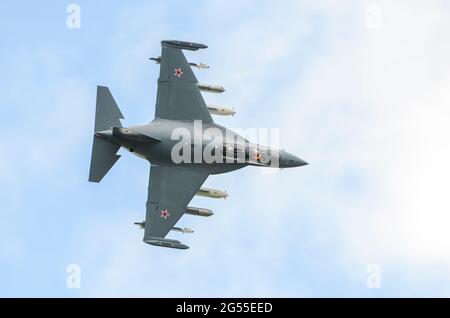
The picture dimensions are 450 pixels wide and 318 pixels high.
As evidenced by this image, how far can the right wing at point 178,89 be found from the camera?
270 feet

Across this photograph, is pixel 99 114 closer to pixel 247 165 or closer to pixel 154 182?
pixel 154 182

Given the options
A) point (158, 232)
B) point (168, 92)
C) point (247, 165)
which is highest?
point (168, 92)

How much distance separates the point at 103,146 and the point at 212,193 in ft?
29.1

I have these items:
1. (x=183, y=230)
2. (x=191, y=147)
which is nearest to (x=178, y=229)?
(x=183, y=230)

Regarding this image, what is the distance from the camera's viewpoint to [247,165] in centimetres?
8162

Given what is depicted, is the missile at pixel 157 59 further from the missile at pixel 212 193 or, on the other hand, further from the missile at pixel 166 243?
the missile at pixel 166 243

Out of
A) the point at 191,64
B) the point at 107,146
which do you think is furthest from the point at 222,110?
the point at 107,146

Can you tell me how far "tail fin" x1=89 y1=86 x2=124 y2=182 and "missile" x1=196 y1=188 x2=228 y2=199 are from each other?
6751 millimetres

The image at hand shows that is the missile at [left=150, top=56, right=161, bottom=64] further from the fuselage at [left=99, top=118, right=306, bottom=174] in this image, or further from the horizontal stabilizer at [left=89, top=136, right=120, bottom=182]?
the horizontal stabilizer at [left=89, top=136, right=120, bottom=182]

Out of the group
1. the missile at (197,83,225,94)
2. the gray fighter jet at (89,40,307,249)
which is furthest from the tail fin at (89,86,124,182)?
the missile at (197,83,225,94)

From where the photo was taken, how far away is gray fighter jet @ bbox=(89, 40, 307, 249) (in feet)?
264

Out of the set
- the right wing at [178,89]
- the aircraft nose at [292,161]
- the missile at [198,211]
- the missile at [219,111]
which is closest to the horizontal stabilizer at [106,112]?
the right wing at [178,89]

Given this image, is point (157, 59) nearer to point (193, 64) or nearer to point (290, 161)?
point (193, 64)

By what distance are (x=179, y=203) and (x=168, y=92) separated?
8.53 m
